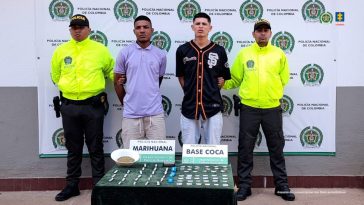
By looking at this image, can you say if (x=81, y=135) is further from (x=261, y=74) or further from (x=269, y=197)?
(x=269, y=197)

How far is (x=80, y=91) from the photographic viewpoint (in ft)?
14.0

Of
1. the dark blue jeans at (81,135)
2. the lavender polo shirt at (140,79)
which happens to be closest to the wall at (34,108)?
the dark blue jeans at (81,135)

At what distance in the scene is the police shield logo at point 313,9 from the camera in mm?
4660

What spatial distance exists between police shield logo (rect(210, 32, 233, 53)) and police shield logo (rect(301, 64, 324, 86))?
86 centimetres

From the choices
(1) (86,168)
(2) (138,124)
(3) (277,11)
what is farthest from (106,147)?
(3) (277,11)

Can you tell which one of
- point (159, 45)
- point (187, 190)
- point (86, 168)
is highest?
point (159, 45)

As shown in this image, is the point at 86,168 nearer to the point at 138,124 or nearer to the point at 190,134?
the point at 138,124

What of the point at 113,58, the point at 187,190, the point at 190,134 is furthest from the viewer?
the point at 113,58

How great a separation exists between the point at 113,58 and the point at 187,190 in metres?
2.61

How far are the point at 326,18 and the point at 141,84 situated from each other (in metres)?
2.16

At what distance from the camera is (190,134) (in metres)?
4.26

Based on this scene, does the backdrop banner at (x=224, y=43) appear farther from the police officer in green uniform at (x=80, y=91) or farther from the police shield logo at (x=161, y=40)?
the police officer in green uniform at (x=80, y=91)

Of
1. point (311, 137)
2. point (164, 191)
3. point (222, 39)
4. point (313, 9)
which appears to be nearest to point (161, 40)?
point (222, 39)

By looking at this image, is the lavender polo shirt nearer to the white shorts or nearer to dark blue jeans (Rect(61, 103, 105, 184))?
the white shorts
